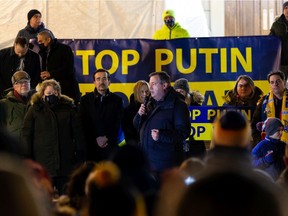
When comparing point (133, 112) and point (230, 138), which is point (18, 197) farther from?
point (133, 112)

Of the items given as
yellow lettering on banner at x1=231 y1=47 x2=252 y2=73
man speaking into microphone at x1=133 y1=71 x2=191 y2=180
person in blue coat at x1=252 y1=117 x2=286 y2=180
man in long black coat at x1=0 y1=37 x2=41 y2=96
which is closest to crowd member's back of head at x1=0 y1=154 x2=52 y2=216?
person in blue coat at x1=252 y1=117 x2=286 y2=180

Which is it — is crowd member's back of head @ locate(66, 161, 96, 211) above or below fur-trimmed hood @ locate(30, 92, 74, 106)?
below

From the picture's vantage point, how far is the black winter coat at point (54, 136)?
461 inches

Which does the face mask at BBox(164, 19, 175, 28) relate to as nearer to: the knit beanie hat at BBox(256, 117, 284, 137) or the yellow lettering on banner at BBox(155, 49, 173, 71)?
the yellow lettering on banner at BBox(155, 49, 173, 71)

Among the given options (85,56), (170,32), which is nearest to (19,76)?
(85,56)

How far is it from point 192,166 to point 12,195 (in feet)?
11.2

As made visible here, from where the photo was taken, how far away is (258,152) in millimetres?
10672

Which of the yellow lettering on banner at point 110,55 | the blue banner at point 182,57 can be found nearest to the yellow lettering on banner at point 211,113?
the blue banner at point 182,57

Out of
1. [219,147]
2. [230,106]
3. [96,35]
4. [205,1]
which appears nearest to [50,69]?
[230,106]

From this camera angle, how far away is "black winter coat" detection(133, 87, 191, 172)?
36.7 ft

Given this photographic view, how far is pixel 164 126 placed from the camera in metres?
11.3

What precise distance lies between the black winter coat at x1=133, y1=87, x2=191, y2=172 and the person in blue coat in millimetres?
955

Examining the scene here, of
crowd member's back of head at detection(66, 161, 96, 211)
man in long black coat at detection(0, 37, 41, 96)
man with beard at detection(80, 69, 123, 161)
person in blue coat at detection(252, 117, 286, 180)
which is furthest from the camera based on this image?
man in long black coat at detection(0, 37, 41, 96)

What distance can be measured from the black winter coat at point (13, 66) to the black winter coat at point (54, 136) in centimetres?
200
